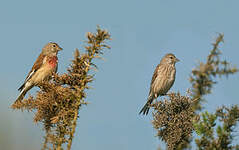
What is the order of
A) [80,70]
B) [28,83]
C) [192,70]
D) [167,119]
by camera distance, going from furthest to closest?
[28,83], [167,119], [80,70], [192,70]

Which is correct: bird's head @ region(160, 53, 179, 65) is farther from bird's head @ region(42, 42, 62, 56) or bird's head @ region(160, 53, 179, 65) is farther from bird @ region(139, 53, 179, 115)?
bird's head @ region(42, 42, 62, 56)

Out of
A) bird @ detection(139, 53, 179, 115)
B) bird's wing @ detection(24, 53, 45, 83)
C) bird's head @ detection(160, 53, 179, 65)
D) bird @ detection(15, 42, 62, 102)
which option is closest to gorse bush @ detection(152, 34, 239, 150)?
bird @ detection(15, 42, 62, 102)

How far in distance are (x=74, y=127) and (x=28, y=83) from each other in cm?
855

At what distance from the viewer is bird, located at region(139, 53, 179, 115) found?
438 inches

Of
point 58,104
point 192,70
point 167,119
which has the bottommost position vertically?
point 192,70

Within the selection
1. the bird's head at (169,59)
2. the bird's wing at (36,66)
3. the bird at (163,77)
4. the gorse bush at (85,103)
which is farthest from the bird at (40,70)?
the gorse bush at (85,103)

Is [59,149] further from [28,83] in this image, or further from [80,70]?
[28,83]

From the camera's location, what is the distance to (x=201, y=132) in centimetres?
145

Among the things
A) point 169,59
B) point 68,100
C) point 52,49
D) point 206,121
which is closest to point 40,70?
point 52,49

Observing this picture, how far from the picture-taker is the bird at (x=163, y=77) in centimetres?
1113

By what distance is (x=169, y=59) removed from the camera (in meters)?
12.0

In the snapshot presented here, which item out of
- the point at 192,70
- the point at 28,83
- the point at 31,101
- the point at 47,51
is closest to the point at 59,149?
the point at 192,70

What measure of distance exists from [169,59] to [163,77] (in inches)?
40.2

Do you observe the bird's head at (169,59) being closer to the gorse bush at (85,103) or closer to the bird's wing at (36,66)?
the bird's wing at (36,66)
